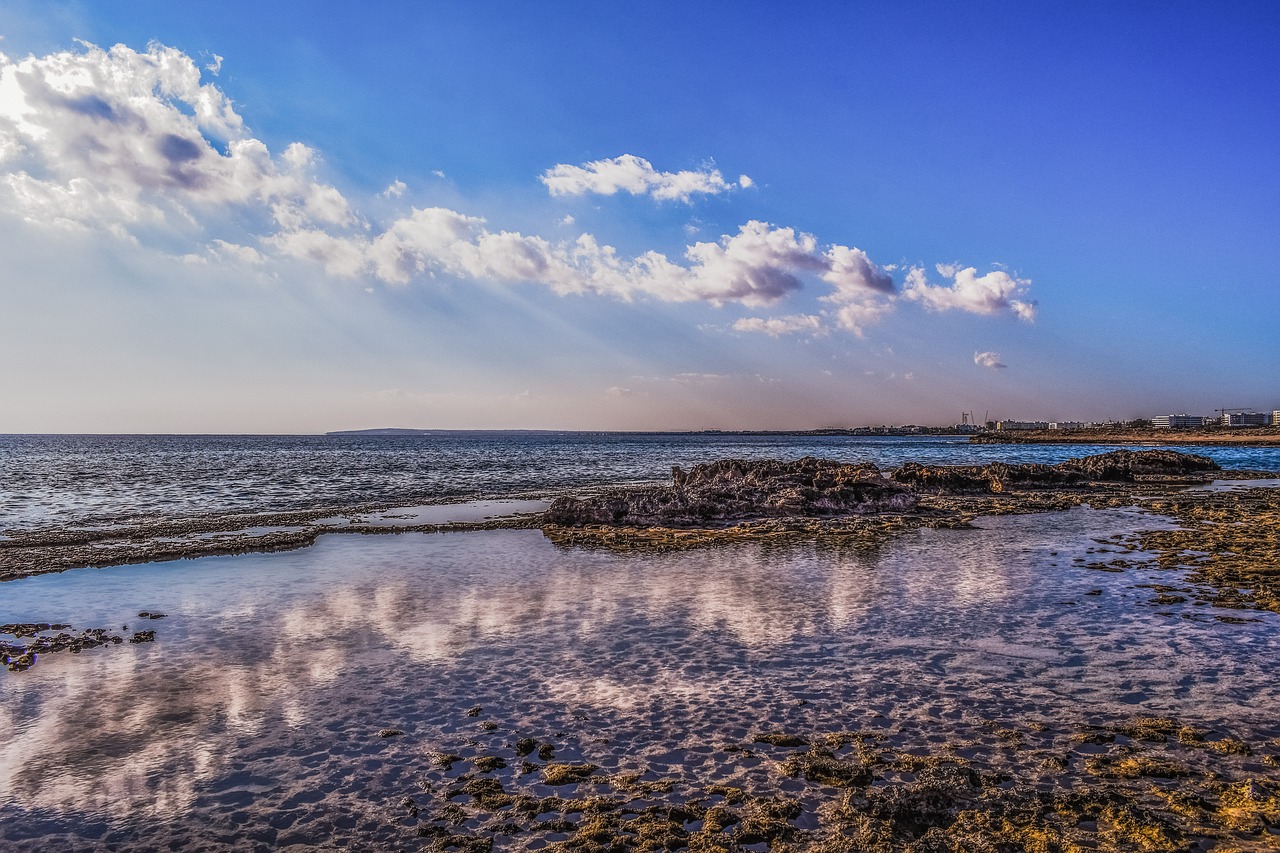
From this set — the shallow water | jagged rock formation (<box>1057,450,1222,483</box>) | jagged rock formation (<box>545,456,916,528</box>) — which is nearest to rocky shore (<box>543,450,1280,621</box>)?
jagged rock formation (<box>545,456,916,528</box>)

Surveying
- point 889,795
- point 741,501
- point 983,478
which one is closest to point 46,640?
point 889,795

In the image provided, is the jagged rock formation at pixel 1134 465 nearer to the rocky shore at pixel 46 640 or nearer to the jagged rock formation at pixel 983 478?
the jagged rock formation at pixel 983 478

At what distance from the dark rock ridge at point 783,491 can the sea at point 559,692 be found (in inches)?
319

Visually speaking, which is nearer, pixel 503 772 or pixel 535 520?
pixel 503 772

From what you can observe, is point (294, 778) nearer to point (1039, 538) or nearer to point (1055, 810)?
point (1055, 810)

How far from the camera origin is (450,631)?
34.3 feet

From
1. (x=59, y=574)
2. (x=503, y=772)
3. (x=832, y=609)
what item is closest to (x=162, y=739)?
(x=503, y=772)

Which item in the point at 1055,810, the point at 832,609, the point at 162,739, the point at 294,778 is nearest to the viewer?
the point at 1055,810

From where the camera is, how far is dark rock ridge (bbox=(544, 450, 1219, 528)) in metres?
23.6

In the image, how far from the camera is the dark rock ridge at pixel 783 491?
2361cm

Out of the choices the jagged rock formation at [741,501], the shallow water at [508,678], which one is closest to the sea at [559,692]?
the shallow water at [508,678]

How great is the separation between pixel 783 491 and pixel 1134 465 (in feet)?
102

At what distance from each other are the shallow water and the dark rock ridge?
9013mm

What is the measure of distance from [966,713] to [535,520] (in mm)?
18039
